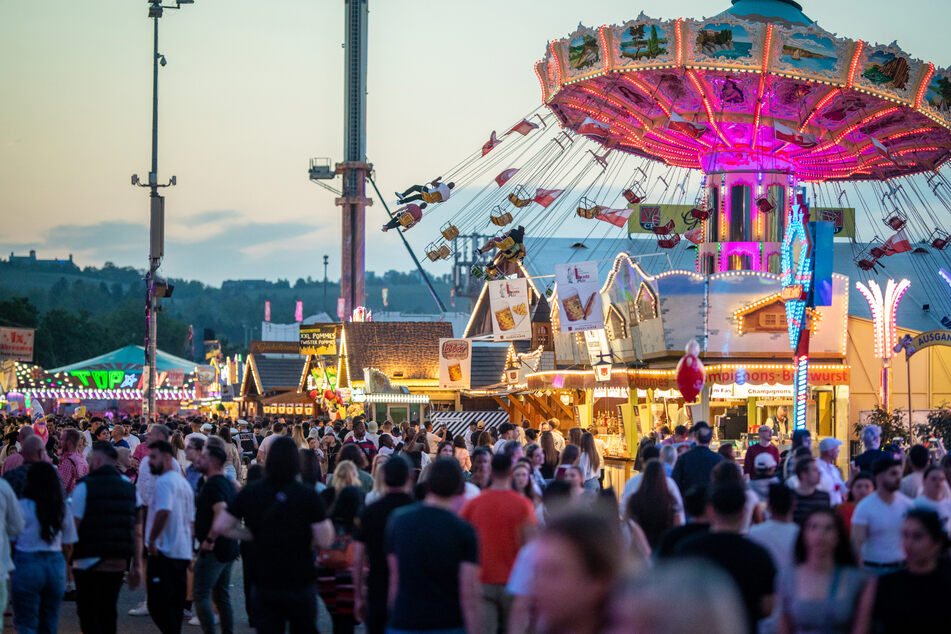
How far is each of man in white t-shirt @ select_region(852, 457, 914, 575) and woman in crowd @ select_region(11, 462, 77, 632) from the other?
5408 mm

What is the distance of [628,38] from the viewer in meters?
28.2

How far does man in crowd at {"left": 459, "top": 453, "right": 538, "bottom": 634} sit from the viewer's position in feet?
24.9

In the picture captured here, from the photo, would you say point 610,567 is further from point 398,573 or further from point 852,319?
point 852,319

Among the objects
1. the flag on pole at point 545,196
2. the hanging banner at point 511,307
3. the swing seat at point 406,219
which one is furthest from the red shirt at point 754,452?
the hanging banner at point 511,307

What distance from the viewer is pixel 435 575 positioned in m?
Result: 6.19

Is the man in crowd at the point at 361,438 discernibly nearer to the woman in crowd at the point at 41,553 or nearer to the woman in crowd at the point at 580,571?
the woman in crowd at the point at 41,553

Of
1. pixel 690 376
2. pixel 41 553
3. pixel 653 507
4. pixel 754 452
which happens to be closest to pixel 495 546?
pixel 653 507

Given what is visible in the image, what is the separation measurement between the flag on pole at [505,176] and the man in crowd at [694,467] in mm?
19257

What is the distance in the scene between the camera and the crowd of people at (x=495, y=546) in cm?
365

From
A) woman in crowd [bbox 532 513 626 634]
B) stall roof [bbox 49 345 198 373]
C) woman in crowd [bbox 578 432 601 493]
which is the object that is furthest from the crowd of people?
stall roof [bbox 49 345 198 373]

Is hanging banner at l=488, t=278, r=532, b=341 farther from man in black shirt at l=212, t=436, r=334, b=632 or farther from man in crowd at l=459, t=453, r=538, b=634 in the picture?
man in black shirt at l=212, t=436, r=334, b=632

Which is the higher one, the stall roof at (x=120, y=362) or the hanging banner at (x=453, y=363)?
the stall roof at (x=120, y=362)

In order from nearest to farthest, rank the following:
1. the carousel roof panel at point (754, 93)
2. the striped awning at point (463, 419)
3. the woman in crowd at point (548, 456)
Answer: the woman in crowd at point (548, 456)
the carousel roof panel at point (754, 93)
the striped awning at point (463, 419)

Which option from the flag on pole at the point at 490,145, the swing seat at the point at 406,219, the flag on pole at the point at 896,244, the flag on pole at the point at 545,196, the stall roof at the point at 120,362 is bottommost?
the stall roof at the point at 120,362
